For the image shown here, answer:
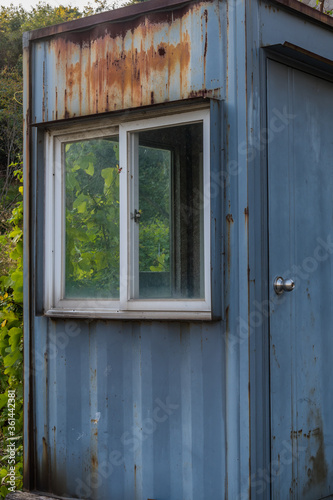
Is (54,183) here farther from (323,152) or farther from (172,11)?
(323,152)

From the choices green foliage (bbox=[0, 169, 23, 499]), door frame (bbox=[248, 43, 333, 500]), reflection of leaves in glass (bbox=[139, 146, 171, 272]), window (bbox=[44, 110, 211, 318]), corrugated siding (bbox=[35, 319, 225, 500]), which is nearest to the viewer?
door frame (bbox=[248, 43, 333, 500])

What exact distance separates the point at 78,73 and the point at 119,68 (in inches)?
13.4

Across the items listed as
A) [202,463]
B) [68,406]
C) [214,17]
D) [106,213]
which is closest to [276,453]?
[202,463]

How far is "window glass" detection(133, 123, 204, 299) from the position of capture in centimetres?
390

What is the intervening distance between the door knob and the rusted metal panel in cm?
110

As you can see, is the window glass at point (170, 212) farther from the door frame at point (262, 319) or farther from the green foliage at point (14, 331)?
the green foliage at point (14, 331)

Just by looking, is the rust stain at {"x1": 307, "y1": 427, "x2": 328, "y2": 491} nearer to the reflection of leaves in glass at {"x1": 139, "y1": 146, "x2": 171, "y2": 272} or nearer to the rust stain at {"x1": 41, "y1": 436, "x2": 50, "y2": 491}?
the reflection of leaves in glass at {"x1": 139, "y1": 146, "x2": 171, "y2": 272}

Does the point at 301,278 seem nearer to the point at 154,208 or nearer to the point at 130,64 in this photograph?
the point at 154,208

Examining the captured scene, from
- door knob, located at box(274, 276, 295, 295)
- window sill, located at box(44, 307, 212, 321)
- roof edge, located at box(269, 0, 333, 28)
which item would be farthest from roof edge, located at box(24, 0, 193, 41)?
window sill, located at box(44, 307, 212, 321)

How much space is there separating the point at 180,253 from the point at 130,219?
1.28 feet

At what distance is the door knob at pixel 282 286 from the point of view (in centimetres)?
382

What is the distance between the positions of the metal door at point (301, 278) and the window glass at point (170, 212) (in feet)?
1.38

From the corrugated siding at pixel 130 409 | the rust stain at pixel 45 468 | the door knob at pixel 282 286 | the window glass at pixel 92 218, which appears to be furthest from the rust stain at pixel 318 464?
the rust stain at pixel 45 468

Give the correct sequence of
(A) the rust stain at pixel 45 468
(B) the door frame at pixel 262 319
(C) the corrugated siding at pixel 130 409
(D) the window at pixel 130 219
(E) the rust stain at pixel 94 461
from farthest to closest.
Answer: (A) the rust stain at pixel 45 468
(E) the rust stain at pixel 94 461
(D) the window at pixel 130 219
(C) the corrugated siding at pixel 130 409
(B) the door frame at pixel 262 319
